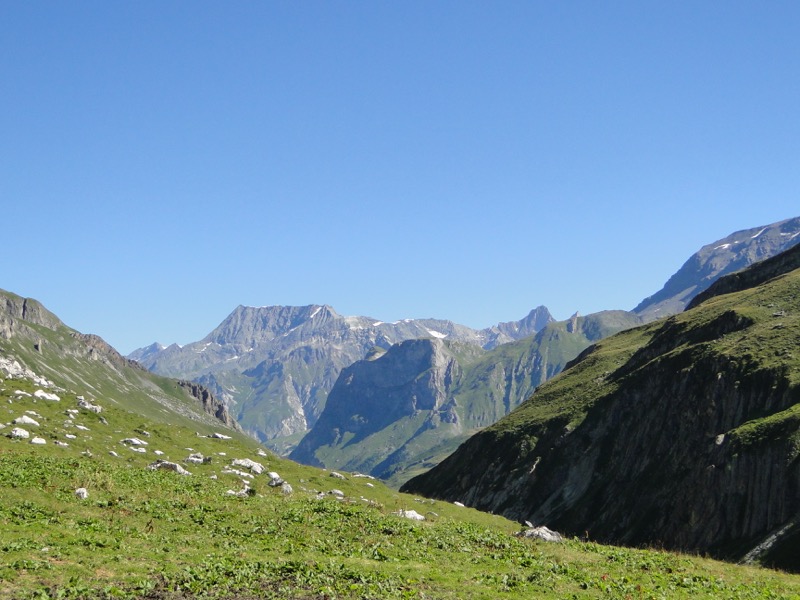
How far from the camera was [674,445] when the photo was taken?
383ft

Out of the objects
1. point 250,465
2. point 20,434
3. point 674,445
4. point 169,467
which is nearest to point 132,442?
point 20,434

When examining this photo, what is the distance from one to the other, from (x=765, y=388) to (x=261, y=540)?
92.8m

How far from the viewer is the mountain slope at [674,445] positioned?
8388 centimetres

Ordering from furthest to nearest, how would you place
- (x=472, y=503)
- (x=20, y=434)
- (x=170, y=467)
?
(x=472, y=503)
(x=20, y=434)
(x=170, y=467)

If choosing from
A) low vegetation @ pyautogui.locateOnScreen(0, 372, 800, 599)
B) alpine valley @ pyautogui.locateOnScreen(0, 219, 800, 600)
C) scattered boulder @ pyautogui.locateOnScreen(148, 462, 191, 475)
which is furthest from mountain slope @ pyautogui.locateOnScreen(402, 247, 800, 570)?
scattered boulder @ pyautogui.locateOnScreen(148, 462, 191, 475)

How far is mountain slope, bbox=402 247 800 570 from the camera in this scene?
275 feet

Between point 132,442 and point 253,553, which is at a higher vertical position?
point 132,442

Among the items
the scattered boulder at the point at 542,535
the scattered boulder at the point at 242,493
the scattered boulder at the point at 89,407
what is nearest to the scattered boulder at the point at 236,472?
the scattered boulder at the point at 242,493

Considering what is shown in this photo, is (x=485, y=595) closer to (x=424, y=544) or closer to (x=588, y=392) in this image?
(x=424, y=544)

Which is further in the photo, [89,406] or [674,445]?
→ [674,445]

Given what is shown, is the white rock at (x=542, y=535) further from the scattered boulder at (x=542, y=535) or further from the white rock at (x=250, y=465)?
the white rock at (x=250, y=465)

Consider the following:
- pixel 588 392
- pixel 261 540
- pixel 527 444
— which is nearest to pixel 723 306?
pixel 588 392

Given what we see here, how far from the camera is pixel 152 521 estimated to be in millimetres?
34031

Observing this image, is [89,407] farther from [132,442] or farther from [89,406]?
[132,442]
